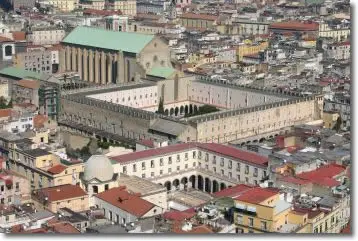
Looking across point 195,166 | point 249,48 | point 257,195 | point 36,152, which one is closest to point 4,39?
point 249,48

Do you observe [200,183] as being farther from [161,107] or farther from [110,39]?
[110,39]

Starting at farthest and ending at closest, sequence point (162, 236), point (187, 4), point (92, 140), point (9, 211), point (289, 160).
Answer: point (187, 4)
point (92, 140)
point (289, 160)
point (9, 211)
point (162, 236)

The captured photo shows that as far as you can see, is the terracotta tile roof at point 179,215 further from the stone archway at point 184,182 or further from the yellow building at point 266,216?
the stone archway at point 184,182

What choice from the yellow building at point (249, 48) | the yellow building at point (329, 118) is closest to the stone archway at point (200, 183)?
the yellow building at point (329, 118)

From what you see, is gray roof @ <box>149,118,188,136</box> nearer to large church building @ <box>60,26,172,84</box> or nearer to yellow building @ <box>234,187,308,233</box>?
large church building @ <box>60,26,172,84</box>

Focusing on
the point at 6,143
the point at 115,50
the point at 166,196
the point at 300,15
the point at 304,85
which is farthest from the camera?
the point at 300,15

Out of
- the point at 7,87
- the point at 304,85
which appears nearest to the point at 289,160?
the point at 304,85

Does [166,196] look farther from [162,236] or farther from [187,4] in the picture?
[187,4]
